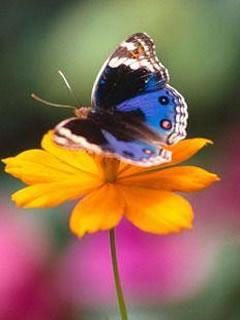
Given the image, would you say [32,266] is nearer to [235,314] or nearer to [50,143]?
[235,314]

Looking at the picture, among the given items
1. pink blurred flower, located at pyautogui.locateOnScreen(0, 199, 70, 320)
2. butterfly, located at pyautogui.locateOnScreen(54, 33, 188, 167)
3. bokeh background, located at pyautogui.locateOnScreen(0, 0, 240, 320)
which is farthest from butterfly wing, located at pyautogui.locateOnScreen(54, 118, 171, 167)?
pink blurred flower, located at pyautogui.locateOnScreen(0, 199, 70, 320)

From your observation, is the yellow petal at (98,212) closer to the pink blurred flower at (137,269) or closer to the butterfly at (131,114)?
the butterfly at (131,114)

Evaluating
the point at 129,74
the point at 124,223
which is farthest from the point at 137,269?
the point at 129,74

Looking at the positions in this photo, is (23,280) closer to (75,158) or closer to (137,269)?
(137,269)

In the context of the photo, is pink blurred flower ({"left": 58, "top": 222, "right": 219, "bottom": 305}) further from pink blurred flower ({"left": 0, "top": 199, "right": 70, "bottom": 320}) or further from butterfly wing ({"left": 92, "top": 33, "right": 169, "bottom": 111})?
butterfly wing ({"left": 92, "top": 33, "right": 169, "bottom": 111})

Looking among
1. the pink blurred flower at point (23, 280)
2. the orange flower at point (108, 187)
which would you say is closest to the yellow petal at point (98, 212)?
the orange flower at point (108, 187)
